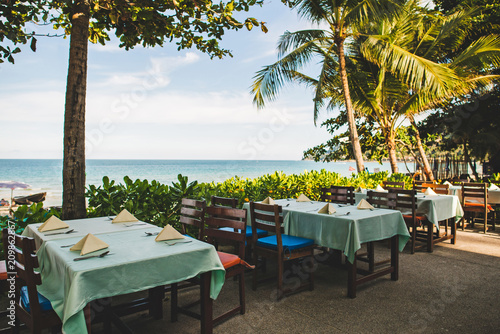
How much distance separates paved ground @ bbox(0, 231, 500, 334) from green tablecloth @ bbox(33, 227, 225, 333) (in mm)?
817

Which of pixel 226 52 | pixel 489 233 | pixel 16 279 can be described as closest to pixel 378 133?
pixel 489 233

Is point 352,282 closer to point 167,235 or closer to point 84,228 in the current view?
point 167,235

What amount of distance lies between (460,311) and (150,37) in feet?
16.2

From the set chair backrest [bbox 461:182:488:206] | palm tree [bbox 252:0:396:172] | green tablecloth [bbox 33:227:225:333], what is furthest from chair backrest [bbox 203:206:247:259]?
palm tree [bbox 252:0:396:172]

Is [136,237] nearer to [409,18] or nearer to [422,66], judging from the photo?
[422,66]

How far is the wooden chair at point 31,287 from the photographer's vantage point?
1971 mm

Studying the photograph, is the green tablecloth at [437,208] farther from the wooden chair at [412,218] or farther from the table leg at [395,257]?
the table leg at [395,257]

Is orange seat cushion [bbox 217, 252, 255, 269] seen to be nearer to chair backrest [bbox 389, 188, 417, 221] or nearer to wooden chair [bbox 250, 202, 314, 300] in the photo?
wooden chair [bbox 250, 202, 314, 300]

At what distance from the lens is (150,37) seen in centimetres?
455

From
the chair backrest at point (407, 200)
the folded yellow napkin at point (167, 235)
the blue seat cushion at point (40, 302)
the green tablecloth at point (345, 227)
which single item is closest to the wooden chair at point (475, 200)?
the chair backrest at point (407, 200)

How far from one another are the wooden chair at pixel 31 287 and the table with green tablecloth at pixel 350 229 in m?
2.76

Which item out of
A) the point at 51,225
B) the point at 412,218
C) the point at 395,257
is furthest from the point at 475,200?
the point at 51,225

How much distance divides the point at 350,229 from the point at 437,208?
2998 mm

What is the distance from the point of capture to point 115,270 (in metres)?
2.01
